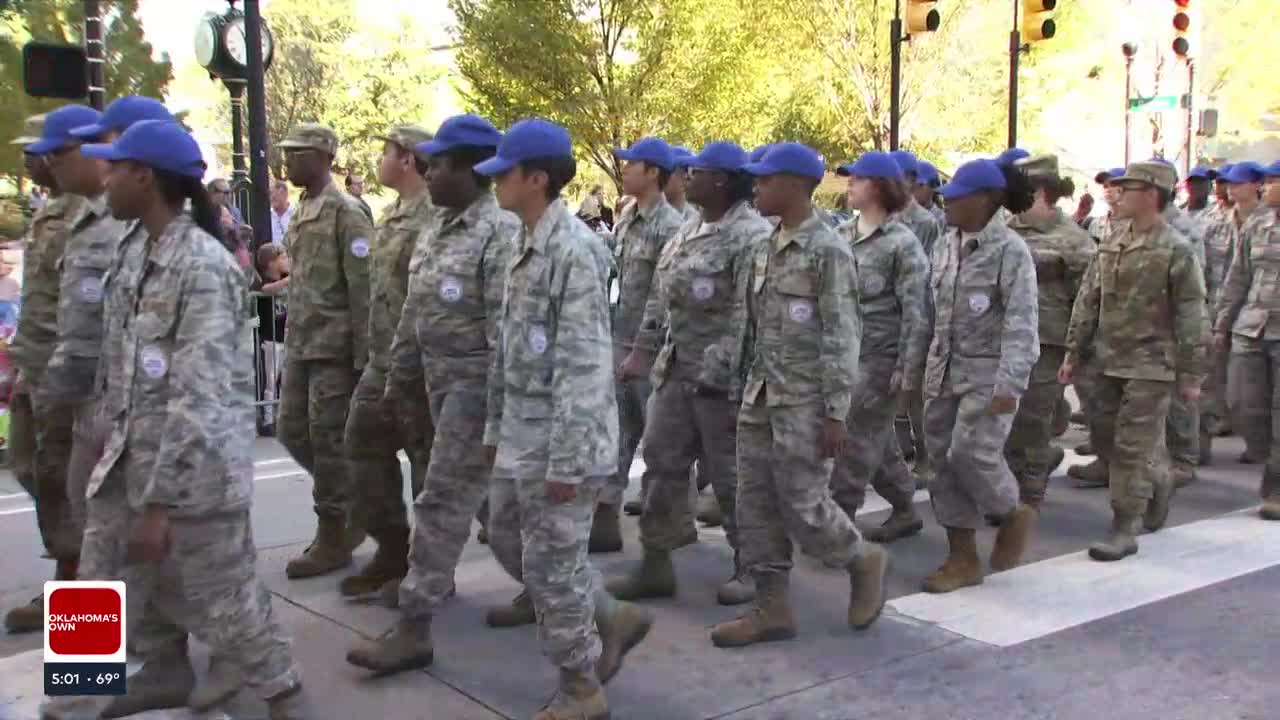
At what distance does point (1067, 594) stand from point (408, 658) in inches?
128

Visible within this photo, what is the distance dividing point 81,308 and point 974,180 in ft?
14.1

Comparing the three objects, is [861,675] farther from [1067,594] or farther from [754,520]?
[1067,594]

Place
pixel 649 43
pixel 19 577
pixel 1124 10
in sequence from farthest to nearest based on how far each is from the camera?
1. pixel 1124 10
2. pixel 649 43
3. pixel 19 577

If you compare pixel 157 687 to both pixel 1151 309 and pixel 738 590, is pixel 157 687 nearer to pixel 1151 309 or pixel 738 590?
pixel 738 590

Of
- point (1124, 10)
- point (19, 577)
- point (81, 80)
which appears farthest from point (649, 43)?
point (19, 577)

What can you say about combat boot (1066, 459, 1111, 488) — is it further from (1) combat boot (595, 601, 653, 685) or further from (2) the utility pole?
(2) the utility pole

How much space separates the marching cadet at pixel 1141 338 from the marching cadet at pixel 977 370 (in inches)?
27.8

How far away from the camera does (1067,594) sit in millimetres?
6262

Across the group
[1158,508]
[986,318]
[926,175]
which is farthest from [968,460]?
[926,175]

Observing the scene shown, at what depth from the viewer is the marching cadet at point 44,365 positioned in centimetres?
566

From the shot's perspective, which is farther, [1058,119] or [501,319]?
[1058,119]

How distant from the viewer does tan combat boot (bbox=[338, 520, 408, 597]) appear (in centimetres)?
618

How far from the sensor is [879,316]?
277 inches

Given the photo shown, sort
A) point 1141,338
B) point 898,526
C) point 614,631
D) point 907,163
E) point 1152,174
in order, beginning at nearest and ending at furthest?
point 614,631 < point 1141,338 < point 1152,174 < point 898,526 < point 907,163
